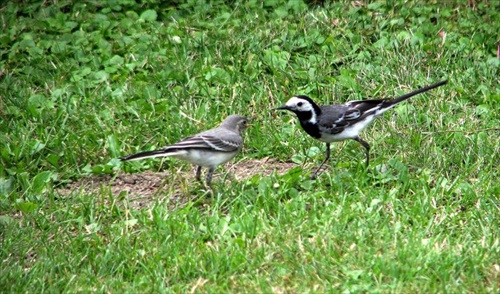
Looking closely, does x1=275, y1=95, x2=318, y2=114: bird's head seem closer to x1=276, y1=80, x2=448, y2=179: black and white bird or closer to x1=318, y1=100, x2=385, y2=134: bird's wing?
x1=276, y1=80, x2=448, y2=179: black and white bird

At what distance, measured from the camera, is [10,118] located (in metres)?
8.85

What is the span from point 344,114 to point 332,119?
173 millimetres

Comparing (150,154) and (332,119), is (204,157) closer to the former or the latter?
(150,154)

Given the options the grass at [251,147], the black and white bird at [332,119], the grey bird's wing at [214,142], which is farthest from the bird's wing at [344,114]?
the grey bird's wing at [214,142]

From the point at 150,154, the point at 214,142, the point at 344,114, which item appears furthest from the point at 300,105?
the point at 150,154

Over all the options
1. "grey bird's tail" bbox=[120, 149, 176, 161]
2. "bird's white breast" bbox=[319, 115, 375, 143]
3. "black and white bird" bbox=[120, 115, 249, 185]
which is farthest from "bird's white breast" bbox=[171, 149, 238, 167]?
"bird's white breast" bbox=[319, 115, 375, 143]

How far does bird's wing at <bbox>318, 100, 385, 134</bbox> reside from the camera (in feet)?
25.0

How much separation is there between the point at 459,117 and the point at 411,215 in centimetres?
202

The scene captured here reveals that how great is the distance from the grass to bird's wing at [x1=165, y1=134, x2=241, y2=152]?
339 millimetres

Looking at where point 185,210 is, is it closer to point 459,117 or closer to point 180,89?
point 180,89

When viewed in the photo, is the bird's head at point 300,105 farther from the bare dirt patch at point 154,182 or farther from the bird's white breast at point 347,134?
the bare dirt patch at point 154,182

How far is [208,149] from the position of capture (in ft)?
24.4

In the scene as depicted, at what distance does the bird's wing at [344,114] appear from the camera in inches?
300

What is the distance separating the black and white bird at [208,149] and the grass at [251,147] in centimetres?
26
